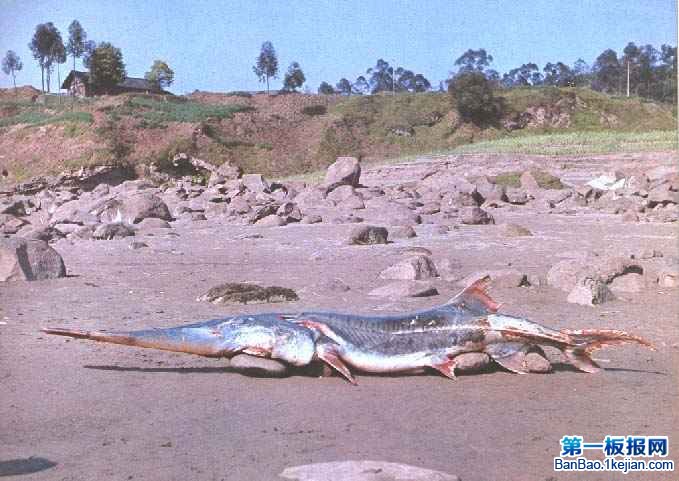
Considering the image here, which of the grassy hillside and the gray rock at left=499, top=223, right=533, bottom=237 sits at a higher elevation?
→ the grassy hillside

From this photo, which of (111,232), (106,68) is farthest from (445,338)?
(106,68)

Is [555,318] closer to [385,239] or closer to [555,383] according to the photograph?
[555,383]

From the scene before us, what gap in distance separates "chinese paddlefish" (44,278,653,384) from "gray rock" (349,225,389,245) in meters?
6.59

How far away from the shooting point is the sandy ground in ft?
10.8

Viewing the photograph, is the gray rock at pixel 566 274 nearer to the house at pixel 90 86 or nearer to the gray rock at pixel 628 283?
the gray rock at pixel 628 283

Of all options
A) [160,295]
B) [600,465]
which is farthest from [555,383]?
[160,295]

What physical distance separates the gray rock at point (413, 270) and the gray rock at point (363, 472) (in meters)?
5.14

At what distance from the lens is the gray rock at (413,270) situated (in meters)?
8.12

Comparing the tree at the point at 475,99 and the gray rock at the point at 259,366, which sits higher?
the tree at the point at 475,99

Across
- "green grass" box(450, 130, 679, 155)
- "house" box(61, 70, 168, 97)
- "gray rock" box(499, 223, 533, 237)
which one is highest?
"house" box(61, 70, 168, 97)

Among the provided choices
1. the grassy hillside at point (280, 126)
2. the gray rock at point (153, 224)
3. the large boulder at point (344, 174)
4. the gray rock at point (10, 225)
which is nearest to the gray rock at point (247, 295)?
the gray rock at point (153, 224)

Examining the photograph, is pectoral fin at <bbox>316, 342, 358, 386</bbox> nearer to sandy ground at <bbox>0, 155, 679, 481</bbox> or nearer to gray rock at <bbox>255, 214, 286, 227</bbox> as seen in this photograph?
sandy ground at <bbox>0, 155, 679, 481</bbox>

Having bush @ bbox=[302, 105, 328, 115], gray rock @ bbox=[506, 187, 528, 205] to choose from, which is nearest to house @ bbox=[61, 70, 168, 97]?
bush @ bbox=[302, 105, 328, 115]

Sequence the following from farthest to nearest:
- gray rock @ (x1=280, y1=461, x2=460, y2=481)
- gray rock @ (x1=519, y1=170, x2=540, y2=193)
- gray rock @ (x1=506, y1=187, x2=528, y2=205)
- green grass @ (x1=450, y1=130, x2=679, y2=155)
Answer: green grass @ (x1=450, y1=130, x2=679, y2=155)
gray rock @ (x1=519, y1=170, x2=540, y2=193)
gray rock @ (x1=506, y1=187, x2=528, y2=205)
gray rock @ (x1=280, y1=461, x2=460, y2=481)
